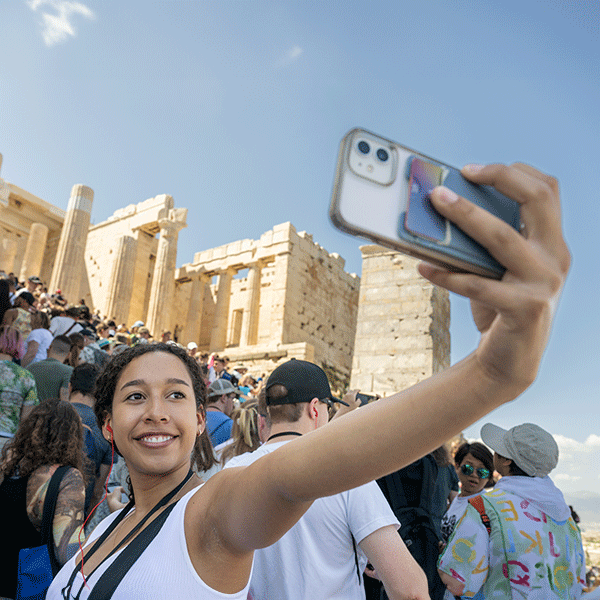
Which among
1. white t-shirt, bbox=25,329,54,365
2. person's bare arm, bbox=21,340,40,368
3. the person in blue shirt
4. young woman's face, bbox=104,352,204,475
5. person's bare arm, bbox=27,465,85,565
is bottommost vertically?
person's bare arm, bbox=27,465,85,565

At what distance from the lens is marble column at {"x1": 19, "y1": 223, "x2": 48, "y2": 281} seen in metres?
26.3

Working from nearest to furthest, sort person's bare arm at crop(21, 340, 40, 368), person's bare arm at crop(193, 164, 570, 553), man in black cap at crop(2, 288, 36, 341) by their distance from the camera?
person's bare arm at crop(193, 164, 570, 553), man in black cap at crop(2, 288, 36, 341), person's bare arm at crop(21, 340, 40, 368)

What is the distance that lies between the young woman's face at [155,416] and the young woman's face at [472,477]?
8.80 ft

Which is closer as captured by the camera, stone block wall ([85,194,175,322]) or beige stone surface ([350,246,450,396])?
beige stone surface ([350,246,450,396])

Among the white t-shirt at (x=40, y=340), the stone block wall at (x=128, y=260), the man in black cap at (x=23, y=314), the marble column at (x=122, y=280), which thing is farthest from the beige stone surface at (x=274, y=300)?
the white t-shirt at (x=40, y=340)

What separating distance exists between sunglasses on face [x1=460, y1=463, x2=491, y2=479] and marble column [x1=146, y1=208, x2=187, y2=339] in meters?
21.8

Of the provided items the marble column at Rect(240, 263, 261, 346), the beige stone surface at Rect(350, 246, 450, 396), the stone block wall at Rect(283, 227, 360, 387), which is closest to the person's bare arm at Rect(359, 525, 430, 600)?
the beige stone surface at Rect(350, 246, 450, 396)

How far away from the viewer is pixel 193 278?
92.7 feet

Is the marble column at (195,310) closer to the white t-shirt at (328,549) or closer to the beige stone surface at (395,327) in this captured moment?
the beige stone surface at (395,327)

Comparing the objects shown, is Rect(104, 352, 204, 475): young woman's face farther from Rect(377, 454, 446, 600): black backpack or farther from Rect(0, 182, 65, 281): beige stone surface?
Rect(0, 182, 65, 281): beige stone surface

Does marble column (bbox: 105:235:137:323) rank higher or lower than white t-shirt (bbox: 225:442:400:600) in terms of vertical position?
higher

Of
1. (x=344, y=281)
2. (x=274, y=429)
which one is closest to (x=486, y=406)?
(x=274, y=429)

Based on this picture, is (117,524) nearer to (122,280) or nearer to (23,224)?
(122,280)

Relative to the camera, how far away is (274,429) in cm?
230
